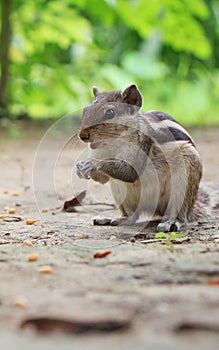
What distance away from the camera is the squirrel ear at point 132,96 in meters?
4.20

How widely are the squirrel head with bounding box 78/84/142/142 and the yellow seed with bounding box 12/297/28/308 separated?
160 cm

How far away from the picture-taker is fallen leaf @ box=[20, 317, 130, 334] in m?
2.21

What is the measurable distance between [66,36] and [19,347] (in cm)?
771

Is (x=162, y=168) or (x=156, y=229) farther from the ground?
(x=162, y=168)

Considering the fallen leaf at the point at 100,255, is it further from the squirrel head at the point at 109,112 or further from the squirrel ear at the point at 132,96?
the squirrel ear at the point at 132,96

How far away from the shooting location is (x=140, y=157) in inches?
164

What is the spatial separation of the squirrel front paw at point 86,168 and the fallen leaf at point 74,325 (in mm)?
1942

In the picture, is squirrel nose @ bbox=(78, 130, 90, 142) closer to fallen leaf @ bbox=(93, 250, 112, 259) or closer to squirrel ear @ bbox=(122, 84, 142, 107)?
squirrel ear @ bbox=(122, 84, 142, 107)

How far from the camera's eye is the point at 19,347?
2.07m

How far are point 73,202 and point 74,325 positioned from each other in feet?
8.97

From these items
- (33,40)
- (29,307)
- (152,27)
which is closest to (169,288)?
(29,307)

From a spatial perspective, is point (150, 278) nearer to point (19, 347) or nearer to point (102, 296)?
point (102, 296)

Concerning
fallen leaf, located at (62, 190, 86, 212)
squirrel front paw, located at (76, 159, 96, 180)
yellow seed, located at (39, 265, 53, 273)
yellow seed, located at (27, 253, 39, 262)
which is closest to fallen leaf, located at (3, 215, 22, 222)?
fallen leaf, located at (62, 190, 86, 212)

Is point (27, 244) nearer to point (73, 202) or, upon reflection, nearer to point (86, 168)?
point (86, 168)
